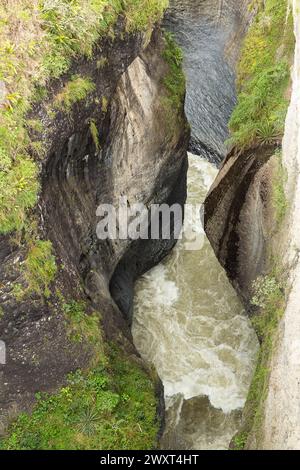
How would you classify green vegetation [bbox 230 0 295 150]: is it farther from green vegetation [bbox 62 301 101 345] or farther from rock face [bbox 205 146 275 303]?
green vegetation [bbox 62 301 101 345]

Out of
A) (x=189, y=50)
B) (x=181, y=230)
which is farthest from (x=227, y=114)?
(x=181, y=230)

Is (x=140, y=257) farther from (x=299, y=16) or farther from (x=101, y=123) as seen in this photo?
(x=299, y=16)

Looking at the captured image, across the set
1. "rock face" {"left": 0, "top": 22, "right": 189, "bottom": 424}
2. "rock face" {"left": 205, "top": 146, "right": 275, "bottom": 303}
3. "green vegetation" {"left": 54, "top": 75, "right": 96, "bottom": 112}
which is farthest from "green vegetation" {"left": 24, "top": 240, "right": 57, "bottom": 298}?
"rock face" {"left": 205, "top": 146, "right": 275, "bottom": 303}

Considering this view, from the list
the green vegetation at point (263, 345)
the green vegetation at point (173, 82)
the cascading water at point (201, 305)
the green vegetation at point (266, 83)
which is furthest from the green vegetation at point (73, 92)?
the cascading water at point (201, 305)

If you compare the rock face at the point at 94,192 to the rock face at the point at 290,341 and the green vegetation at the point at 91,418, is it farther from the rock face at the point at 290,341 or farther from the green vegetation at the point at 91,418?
the rock face at the point at 290,341

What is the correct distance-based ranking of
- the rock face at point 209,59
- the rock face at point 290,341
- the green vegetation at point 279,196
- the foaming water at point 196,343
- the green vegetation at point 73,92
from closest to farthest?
the rock face at point 290,341
the green vegetation at point 73,92
the green vegetation at point 279,196
the foaming water at point 196,343
the rock face at point 209,59

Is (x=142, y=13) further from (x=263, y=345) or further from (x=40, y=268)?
(x=263, y=345)
